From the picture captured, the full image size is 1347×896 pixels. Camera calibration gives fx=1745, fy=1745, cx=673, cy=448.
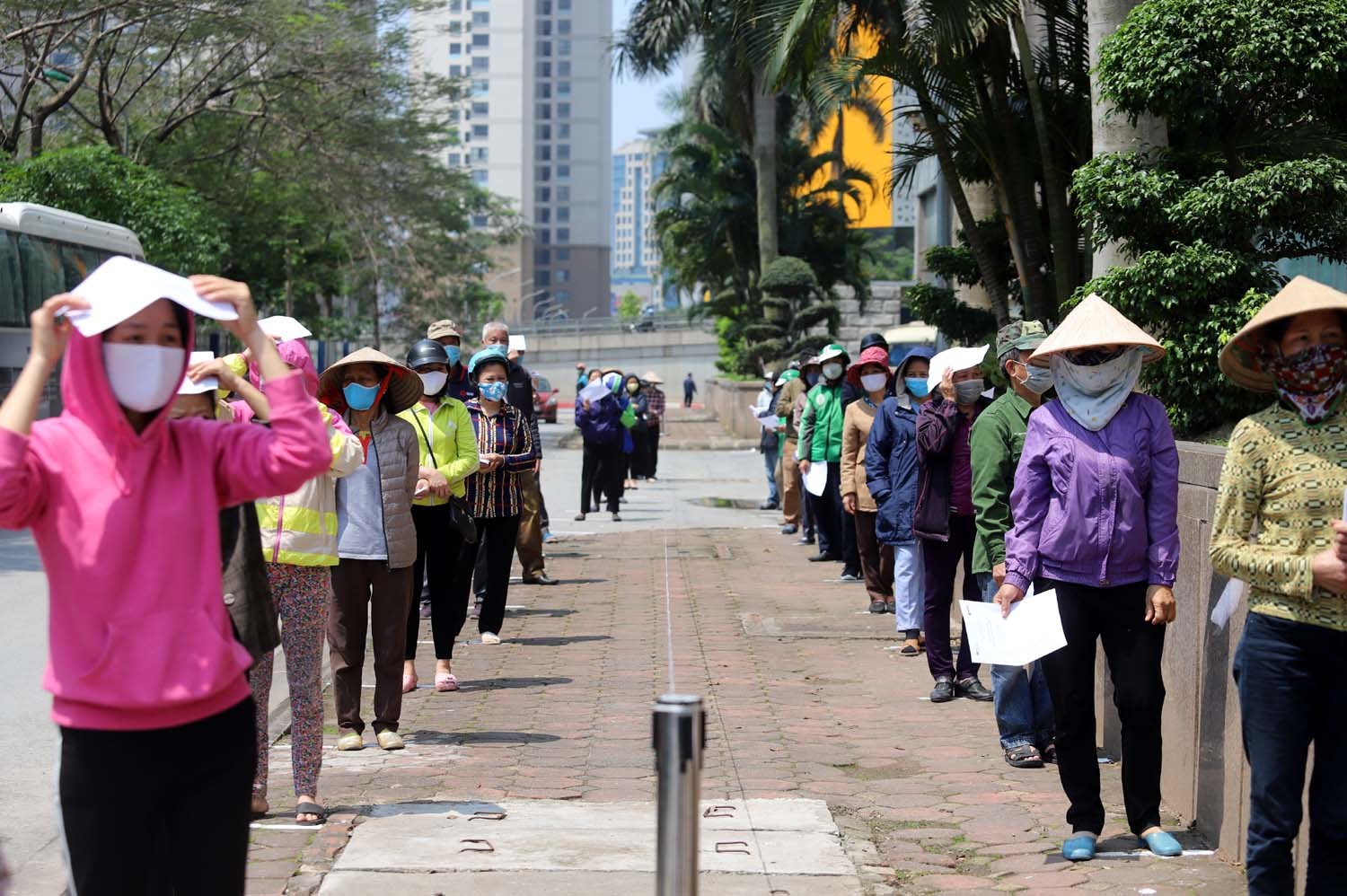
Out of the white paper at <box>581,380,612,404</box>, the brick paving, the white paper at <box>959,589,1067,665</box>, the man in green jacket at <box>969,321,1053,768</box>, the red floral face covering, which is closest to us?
the red floral face covering

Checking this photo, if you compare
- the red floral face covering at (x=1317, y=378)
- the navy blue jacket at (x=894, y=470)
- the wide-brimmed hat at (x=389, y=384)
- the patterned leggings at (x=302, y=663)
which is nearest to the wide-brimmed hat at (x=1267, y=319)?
the red floral face covering at (x=1317, y=378)

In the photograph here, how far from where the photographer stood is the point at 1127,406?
19.7ft

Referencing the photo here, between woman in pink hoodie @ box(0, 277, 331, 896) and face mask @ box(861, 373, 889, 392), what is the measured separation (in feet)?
28.9

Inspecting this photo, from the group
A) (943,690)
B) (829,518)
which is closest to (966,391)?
(943,690)

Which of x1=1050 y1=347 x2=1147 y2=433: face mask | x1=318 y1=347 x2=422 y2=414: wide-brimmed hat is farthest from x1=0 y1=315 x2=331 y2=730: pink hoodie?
x1=318 y1=347 x2=422 y2=414: wide-brimmed hat

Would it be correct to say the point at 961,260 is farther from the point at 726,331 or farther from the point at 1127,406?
the point at 726,331

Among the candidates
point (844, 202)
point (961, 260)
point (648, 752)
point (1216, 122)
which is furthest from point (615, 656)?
point (844, 202)

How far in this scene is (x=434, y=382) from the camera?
931 centimetres

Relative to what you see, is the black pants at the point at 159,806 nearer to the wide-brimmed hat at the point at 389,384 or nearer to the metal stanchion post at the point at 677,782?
the metal stanchion post at the point at 677,782

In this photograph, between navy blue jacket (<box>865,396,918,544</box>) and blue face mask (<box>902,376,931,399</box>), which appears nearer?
navy blue jacket (<box>865,396,918,544</box>)

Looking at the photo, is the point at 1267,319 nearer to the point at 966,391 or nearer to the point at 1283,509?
the point at 1283,509

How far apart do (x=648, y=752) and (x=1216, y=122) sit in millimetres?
5850

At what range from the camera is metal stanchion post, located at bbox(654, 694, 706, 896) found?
3.69 meters

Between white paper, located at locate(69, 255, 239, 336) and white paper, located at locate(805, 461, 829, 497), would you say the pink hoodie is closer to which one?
white paper, located at locate(69, 255, 239, 336)
